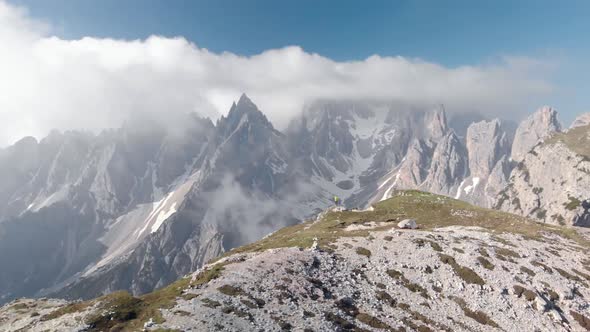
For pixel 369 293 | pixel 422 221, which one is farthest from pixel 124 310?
pixel 422 221

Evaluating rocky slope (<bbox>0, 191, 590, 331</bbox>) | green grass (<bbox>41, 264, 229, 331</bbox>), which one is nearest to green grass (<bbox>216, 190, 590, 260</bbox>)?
rocky slope (<bbox>0, 191, 590, 331</bbox>)

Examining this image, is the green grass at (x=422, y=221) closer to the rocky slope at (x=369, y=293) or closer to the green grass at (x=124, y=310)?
the rocky slope at (x=369, y=293)

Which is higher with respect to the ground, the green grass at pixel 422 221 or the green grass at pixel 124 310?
the green grass at pixel 124 310

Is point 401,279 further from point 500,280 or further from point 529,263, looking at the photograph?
point 529,263

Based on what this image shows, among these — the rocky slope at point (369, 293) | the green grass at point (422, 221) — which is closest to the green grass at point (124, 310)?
the rocky slope at point (369, 293)

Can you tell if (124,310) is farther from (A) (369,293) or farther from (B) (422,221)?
(B) (422,221)

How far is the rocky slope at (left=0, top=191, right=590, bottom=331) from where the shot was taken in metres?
50.0

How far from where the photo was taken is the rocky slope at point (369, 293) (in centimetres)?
5003

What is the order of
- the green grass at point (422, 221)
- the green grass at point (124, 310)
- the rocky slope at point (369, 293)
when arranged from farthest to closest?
1. the green grass at point (422, 221)
2. the rocky slope at point (369, 293)
3. the green grass at point (124, 310)

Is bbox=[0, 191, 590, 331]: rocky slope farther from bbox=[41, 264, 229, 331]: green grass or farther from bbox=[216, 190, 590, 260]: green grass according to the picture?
bbox=[216, 190, 590, 260]: green grass

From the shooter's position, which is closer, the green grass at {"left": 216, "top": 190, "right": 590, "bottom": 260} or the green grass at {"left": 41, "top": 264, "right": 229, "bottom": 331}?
the green grass at {"left": 41, "top": 264, "right": 229, "bottom": 331}

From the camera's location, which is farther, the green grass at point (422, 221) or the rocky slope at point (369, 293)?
the green grass at point (422, 221)

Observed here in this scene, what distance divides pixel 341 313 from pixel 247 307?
40.9ft

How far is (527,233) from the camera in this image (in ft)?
338
